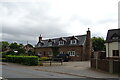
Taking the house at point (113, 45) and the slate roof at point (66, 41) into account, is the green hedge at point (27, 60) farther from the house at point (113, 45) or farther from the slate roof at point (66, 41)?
the slate roof at point (66, 41)

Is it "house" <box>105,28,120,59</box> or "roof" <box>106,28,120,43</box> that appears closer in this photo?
"house" <box>105,28,120,59</box>

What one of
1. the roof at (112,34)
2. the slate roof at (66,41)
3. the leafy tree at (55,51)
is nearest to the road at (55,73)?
the roof at (112,34)

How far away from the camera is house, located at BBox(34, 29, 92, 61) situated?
44372mm

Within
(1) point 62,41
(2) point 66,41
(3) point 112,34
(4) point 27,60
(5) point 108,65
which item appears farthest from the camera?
(1) point 62,41

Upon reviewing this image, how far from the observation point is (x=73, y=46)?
45.8 metres

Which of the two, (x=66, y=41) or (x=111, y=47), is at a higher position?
(x=66, y=41)

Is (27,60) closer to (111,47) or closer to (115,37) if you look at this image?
(111,47)

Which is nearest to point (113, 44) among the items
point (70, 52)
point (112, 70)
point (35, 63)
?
point (70, 52)

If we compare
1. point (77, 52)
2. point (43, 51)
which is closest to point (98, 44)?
point (43, 51)

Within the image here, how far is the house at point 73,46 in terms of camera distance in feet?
146

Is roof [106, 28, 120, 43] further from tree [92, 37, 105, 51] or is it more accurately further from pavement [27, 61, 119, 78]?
tree [92, 37, 105, 51]

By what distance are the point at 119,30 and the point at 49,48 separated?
69.3 feet

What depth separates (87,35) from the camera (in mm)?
45375

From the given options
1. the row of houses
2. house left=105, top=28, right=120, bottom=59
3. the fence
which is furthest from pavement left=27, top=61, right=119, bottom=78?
the row of houses
